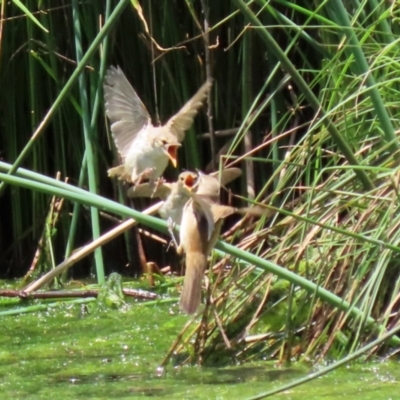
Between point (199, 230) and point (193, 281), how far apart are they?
0.14 m

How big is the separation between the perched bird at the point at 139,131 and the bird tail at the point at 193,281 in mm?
279

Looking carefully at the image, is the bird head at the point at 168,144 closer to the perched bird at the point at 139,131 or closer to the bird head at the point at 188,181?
the perched bird at the point at 139,131

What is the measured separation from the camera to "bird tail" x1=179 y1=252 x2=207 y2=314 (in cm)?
252

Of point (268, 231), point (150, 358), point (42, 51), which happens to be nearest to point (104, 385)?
point (150, 358)

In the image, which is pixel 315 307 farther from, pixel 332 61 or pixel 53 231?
pixel 53 231

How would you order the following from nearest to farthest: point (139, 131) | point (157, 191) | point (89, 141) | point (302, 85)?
point (302, 85) → point (157, 191) → point (139, 131) → point (89, 141)

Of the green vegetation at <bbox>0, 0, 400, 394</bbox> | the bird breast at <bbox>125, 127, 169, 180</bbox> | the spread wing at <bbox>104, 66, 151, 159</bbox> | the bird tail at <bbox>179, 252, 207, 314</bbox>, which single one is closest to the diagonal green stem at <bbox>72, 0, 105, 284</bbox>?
the green vegetation at <bbox>0, 0, 400, 394</bbox>

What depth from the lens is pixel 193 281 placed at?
8.39ft

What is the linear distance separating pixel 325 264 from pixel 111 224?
6.18 feet

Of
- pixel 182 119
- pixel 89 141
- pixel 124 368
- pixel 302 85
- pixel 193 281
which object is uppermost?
pixel 302 85

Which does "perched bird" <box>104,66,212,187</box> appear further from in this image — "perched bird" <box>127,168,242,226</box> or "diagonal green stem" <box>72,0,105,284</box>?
"diagonal green stem" <box>72,0,105,284</box>

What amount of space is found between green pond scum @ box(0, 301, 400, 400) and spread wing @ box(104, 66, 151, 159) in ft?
1.94

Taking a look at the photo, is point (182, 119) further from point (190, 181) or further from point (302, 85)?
point (302, 85)

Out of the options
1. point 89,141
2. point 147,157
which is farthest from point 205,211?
point 89,141
